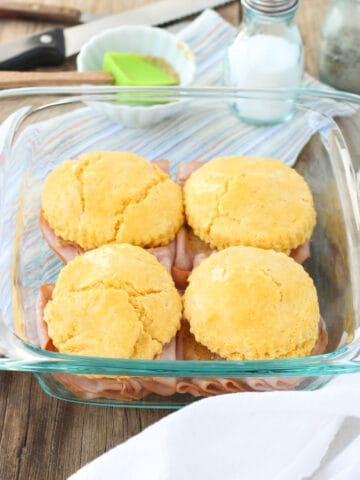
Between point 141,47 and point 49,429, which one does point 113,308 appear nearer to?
point 49,429

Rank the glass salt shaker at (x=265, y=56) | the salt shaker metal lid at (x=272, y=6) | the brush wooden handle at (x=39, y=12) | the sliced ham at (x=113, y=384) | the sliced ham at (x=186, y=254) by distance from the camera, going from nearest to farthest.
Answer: the sliced ham at (x=113, y=384) < the sliced ham at (x=186, y=254) < the salt shaker metal lid at (x=272, y=6) < the glass salt shaker at (x=265, y=56) < the brush wooden handle at (x=39, y=12)

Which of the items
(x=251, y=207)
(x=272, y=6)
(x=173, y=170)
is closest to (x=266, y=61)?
(x=272, y=6)

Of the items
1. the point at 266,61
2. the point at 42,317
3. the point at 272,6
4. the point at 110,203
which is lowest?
the point at 42,317

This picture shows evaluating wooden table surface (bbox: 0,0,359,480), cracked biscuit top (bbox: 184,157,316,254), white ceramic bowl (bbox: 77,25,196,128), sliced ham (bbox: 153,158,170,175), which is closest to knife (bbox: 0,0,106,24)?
white ceramic bowl (bbox: 77,25,196,128)

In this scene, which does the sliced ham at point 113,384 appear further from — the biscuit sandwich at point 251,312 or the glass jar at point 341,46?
the glass jar at point 341,46

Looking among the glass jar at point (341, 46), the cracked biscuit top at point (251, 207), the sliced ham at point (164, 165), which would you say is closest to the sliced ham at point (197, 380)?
the cracked biscuit top at point (251, 207)

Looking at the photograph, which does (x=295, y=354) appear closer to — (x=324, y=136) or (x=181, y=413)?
Result: (x=181, y=413)
